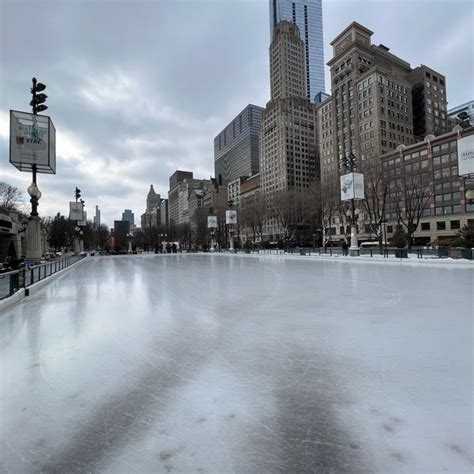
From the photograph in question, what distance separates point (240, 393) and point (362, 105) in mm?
100716

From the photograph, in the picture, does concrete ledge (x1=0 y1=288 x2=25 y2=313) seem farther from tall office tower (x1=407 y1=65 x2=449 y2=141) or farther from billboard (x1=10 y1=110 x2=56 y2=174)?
tall office tower (x1=407 y1=65 x2=449 y2=141)

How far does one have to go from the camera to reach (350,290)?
1057 centimetres

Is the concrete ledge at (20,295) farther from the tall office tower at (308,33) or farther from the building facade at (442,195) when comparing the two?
the tall office tower at (308,33)

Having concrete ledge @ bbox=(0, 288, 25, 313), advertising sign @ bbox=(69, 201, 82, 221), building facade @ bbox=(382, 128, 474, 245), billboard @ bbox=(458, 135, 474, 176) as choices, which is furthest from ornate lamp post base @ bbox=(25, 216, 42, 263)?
building facade @ bbox=(382, 128, 474, 245)

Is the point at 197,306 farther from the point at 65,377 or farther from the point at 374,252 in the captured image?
the point at 374,252

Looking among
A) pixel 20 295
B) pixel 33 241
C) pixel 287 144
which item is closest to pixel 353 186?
pixel 33 241

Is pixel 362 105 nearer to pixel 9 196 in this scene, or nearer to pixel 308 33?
pixel 9 196

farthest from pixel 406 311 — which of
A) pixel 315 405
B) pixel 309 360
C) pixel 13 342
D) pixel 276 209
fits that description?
pixel 276 209

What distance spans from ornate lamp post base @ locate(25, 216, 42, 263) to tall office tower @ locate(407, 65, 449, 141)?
354 ft

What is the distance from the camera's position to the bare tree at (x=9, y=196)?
50.7 metres

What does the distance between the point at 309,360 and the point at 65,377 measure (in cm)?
332

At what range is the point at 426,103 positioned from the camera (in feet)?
318

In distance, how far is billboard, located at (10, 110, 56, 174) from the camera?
48.8 feet

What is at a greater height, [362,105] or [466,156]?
[362,105]
